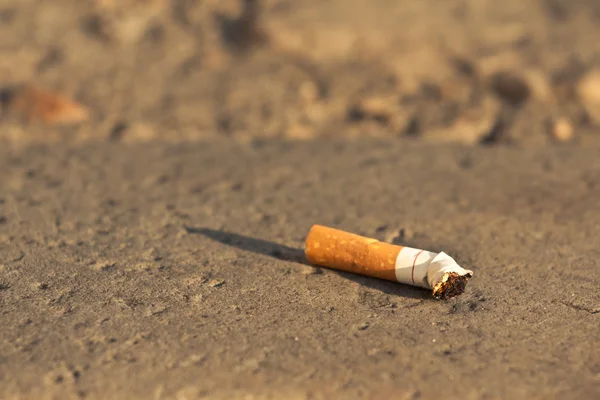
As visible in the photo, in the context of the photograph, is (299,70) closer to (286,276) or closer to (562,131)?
(562,131)

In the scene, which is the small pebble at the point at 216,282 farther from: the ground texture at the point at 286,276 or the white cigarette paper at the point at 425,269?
the white cigarette paper at the point at 425,269

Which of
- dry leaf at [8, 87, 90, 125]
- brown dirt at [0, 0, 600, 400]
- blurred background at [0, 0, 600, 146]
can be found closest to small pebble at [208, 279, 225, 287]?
brown dirt at [0, 0, 600, 400]

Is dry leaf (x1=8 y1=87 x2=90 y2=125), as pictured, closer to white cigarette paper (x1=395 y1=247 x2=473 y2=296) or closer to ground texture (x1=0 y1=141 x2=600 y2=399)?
ground texture (x1=0 y1=141 x2=600 y2=399)

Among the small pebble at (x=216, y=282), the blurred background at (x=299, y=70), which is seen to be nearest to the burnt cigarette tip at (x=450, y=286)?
the small pebble at (x=216, y=282)

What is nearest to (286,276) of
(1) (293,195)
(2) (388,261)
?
(2) (388,261)

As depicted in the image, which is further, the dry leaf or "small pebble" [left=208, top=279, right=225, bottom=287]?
the dry leaf

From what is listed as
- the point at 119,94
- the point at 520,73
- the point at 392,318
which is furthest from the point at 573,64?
the point at 392,318
